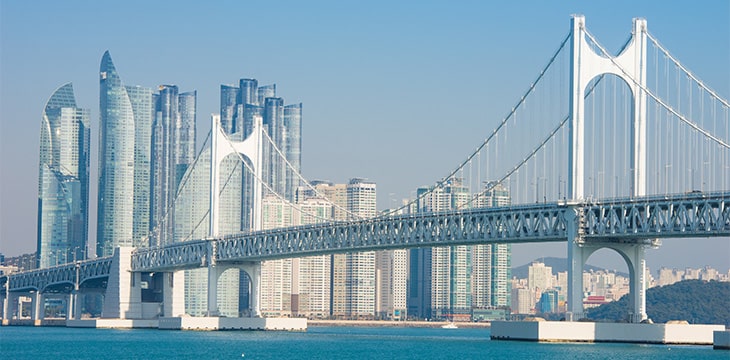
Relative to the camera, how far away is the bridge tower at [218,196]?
99.8 m

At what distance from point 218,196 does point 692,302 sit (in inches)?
3116

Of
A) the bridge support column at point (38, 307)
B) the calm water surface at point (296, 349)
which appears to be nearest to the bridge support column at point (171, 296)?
the calm water surface at point (296, 349)

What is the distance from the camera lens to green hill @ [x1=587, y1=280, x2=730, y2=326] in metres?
163

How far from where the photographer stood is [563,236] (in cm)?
6950

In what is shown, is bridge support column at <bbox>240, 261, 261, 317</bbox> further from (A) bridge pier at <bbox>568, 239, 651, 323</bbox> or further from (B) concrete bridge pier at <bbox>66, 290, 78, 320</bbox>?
(A) bridge pier at <bbox>568, 239, 651, 323</bbox>

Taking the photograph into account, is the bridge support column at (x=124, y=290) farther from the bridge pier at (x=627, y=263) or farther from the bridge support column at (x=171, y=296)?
the bridge pier at (x=627, y=263)

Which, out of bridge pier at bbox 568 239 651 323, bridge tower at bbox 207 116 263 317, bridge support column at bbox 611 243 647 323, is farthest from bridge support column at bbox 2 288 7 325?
bridge support column at bbox 611 243 647 323

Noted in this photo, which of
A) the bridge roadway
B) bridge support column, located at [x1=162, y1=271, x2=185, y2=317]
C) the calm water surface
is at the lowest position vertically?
the calm water surface

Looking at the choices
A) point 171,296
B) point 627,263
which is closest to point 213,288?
point 171,296

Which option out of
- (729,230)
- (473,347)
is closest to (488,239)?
(473,347)

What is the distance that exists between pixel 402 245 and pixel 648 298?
92.2 m

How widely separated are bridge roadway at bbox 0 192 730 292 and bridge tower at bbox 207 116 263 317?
0.77m

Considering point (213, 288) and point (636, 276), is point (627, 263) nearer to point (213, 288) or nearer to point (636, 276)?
point (636, 276)

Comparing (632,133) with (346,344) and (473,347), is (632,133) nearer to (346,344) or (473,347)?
(473,347)
